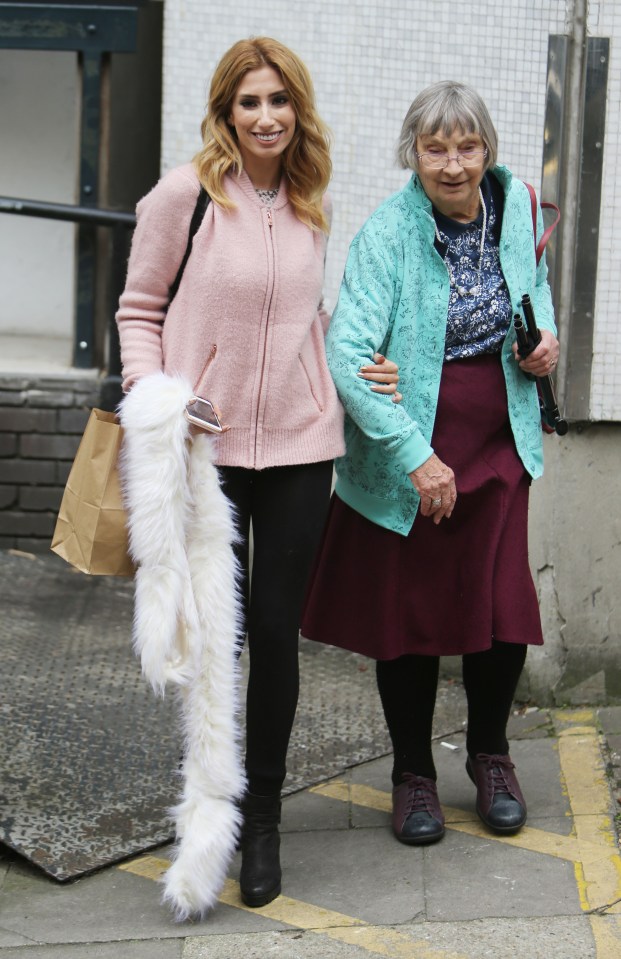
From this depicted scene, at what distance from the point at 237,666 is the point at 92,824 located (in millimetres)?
776

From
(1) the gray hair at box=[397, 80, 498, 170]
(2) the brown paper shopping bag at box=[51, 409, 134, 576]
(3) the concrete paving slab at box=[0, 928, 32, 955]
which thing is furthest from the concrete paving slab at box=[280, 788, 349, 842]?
(1) the gray hair at box=[397, 80, 498, 170]

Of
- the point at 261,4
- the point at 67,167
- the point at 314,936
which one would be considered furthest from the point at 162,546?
the point at 67,167

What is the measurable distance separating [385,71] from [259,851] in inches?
106

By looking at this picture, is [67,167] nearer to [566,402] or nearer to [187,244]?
[566,402]

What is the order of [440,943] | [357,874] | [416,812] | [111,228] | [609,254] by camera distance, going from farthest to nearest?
[111,228] < [609,254] < [416,812] < [357,874] < [440,943]

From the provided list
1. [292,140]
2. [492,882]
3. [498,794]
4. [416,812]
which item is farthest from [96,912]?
[292,140]

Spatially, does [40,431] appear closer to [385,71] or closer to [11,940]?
[385,71]

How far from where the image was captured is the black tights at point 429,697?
359 centimetres

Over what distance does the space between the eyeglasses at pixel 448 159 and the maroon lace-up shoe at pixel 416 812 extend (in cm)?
158

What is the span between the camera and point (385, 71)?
15.3ft

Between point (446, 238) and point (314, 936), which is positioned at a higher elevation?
point (446, 238)

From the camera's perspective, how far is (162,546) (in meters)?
3.07

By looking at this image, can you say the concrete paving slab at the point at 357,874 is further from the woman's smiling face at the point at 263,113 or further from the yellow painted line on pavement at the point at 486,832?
the woman's smiling face at the point at 263,113

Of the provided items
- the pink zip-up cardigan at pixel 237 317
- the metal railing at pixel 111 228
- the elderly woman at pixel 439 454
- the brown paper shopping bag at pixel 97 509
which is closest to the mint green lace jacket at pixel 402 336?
the elderly woman at pixel 439 454
